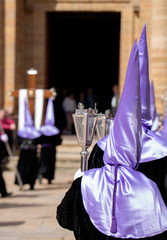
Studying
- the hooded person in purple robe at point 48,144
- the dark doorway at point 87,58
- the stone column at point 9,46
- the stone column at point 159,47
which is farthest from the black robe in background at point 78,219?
the dark doorway at point 87,58

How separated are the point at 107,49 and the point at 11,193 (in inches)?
607

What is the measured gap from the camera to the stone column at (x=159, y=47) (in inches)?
615

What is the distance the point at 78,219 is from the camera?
12.3 ft

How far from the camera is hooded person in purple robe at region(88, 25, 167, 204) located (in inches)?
151

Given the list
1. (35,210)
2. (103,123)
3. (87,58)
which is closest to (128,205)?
(103,123)

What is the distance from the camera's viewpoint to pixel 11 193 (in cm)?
1097

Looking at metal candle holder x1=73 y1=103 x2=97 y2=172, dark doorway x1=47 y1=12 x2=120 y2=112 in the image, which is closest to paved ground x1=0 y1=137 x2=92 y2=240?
metal candle holder x1=73 y1=103 x2=97 y2=172

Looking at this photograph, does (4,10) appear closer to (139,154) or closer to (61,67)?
(61,67)

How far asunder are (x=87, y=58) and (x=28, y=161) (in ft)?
45.9

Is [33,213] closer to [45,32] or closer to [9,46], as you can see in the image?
[9,46]

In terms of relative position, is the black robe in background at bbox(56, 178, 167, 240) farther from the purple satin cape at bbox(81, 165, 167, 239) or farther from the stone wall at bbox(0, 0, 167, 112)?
the stone wall at bbox(0, 0, 167, 112)

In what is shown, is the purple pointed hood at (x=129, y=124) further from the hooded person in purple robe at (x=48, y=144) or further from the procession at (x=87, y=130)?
the hooded person in purple robe at (x=48, y=144)

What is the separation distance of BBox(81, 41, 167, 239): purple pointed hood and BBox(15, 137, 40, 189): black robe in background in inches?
328

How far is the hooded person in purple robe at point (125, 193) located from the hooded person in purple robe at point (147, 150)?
12cm
